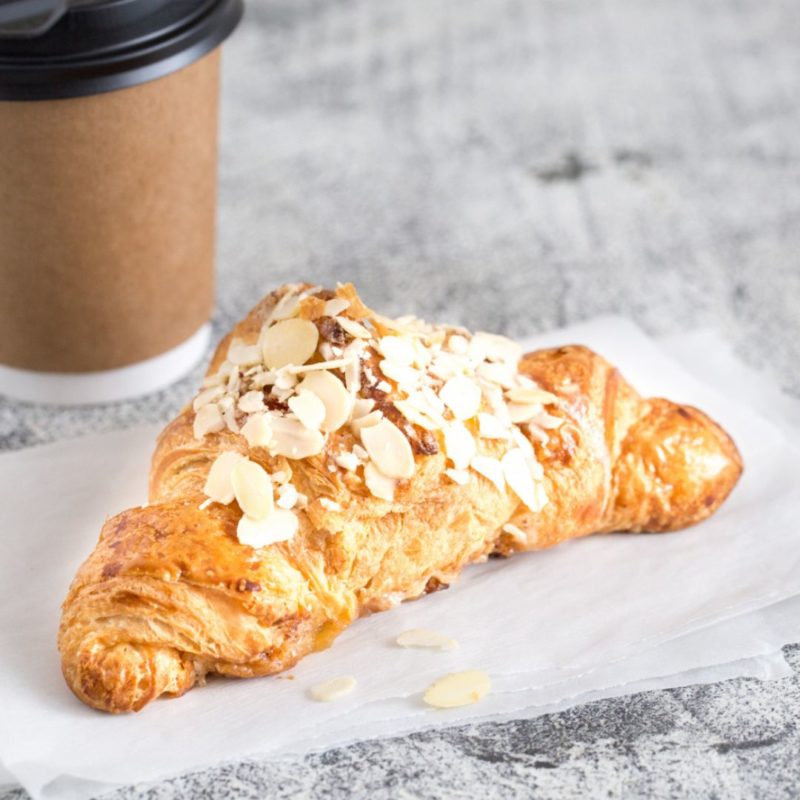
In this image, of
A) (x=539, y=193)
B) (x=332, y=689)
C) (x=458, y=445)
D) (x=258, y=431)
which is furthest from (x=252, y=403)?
(x=539, y=193)

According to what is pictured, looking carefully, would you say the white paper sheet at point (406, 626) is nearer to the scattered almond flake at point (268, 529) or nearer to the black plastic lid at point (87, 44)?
the scattered almond flake at point (268, 529)

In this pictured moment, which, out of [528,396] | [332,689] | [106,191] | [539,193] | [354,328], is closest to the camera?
[332,689]

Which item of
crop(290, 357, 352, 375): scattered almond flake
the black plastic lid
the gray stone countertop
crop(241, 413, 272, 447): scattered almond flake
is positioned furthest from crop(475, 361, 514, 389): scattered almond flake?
the black plastic lid

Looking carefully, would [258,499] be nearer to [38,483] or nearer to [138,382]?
[38,483]

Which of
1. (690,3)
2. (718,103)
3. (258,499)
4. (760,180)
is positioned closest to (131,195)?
(258,499)

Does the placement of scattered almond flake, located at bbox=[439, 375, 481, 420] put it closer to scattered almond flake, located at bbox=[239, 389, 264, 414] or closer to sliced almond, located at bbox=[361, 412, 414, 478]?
sliced almond, located at bbox=[361, 412, 414, 478]

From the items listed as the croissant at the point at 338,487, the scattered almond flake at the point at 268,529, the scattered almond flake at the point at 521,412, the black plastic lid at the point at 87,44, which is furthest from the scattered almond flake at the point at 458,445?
the black plastic lid at the point at 87,44

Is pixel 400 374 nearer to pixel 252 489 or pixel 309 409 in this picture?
pixel 309 409
